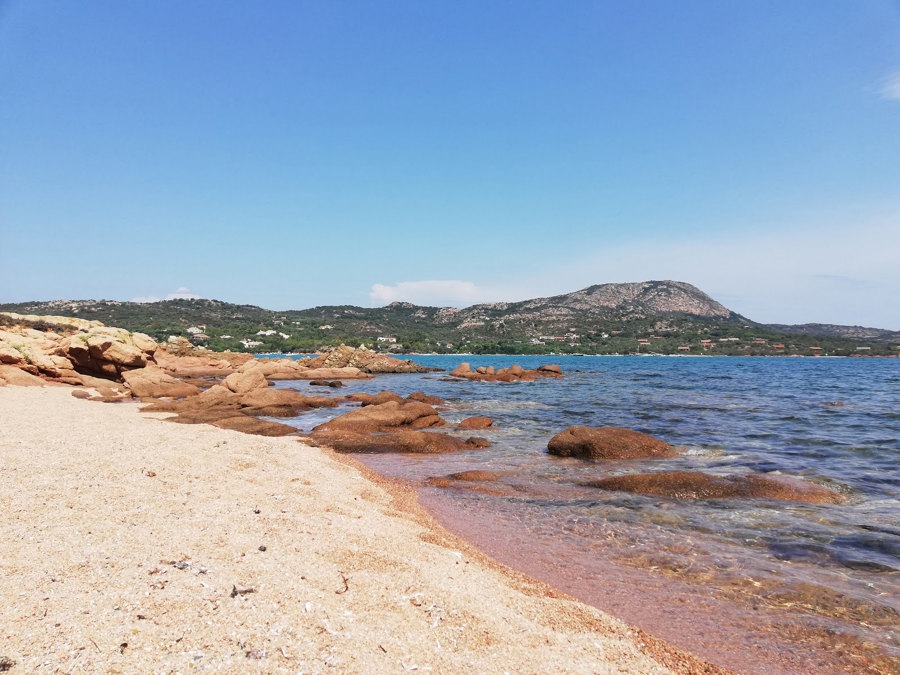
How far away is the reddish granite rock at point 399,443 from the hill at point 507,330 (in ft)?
329

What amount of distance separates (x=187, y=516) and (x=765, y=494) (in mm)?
12159

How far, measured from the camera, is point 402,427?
21.3 meters

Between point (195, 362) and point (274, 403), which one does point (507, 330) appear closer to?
point (195, 362)

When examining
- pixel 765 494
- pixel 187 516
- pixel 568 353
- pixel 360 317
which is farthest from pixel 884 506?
pixel 360 317

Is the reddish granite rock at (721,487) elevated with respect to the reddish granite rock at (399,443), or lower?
elevated

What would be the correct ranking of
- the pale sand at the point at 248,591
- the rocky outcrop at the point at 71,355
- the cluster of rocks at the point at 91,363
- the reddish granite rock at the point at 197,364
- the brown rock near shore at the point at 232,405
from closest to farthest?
1. the pale sand at the point at 248,591
2. the brown rock near shore at the point at 232,405
3. the cluster of rocks at the point at 91,363
4. the rocky outcrop at the point at 71,355
5. the reddish granite rock at the point at 197,364

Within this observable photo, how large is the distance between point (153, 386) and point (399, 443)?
70.5ft

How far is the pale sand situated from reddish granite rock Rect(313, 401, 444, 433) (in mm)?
11297

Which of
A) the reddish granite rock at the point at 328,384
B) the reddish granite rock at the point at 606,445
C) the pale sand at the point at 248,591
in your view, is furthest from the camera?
the reddish granite rock at the point at 328,384

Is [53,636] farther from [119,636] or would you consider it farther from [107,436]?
[107,436]

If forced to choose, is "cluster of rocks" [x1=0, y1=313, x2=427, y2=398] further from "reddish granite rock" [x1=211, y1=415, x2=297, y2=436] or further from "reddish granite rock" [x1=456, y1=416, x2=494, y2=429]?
"reddish granite rock" [x1=456, y1=416, x2=494, y2=429]

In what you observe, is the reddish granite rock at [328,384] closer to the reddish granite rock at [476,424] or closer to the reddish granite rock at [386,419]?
the reddish granite rock at [386,419]

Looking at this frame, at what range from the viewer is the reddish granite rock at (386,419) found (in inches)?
803

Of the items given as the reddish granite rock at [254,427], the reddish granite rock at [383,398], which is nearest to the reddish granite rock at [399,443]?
the reddish granite rock at [254,427]
